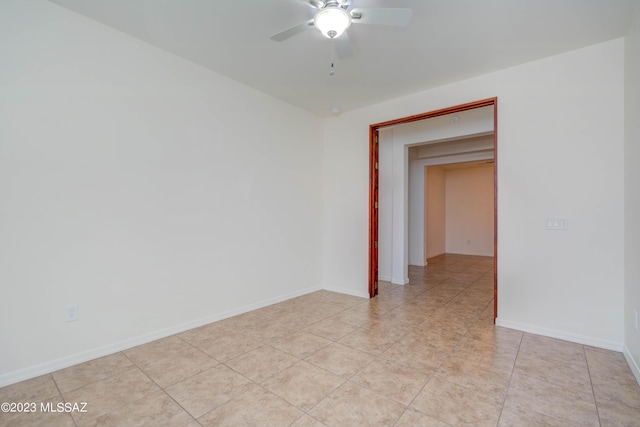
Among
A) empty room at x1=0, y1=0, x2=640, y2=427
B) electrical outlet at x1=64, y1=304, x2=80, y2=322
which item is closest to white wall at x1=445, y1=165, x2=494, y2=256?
empty room at x1=0, y1=0, x2=640, y2=427

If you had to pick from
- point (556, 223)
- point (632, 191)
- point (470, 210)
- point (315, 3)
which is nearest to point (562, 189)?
point (556, 223)

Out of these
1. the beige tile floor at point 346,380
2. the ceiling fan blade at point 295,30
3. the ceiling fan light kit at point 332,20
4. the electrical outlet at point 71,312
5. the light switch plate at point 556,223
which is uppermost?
the ceiling fan blade at point 295,30

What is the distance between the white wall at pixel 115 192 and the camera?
2035mm

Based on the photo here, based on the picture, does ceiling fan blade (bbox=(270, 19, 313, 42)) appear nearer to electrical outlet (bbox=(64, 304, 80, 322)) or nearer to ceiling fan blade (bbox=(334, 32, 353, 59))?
ceiling fan blade (bbox=(334, 32, 353, 59))

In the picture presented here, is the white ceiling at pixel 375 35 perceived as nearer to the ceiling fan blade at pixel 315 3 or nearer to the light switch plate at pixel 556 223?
the ceiling fan blade at pixel 315 3

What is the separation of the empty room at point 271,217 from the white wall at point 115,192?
0.05 ft

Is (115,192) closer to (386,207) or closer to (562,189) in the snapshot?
(386,207)

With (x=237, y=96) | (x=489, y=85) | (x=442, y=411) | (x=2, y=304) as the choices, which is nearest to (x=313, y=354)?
(x=442, y=411)

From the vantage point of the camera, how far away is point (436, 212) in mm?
8289

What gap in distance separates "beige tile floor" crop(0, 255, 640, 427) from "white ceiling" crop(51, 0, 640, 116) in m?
2.69

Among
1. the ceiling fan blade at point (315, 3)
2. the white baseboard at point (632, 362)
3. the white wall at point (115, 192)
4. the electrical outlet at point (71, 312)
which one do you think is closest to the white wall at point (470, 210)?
the white baseboard at point (632, 362)

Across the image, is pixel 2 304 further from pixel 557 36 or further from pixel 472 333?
pixel 557 36

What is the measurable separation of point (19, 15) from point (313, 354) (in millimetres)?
3318

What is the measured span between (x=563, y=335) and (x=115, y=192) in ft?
14.0
